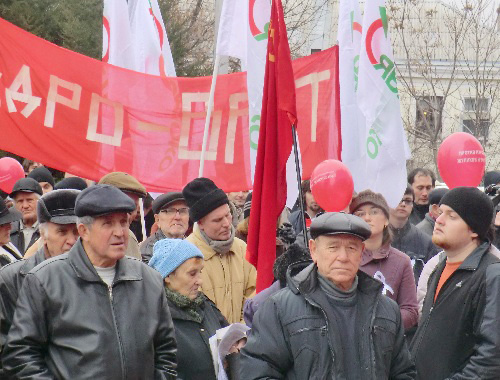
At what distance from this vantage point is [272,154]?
732 centimetres

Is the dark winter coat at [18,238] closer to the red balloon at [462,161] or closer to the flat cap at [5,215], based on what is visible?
the flat cap at [5,215]

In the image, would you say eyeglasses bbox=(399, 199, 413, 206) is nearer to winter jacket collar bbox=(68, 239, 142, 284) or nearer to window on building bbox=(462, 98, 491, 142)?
winter jacket collar bbox=(68, 239, 142, 284)

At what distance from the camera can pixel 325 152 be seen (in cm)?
873

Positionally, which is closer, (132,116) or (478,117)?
(132,116)

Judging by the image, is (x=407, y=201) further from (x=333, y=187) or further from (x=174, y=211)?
(x=333, y=187)

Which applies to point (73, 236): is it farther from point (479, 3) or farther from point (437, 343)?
point (479, 3)

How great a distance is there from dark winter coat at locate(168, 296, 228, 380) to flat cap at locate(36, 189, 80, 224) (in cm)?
78

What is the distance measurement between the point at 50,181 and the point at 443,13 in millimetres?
15018

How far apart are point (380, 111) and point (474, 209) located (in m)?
3.25

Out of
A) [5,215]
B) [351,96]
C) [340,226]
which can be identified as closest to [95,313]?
[340,226]

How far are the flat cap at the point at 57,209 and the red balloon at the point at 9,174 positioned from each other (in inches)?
180

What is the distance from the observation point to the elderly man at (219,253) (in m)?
7.02

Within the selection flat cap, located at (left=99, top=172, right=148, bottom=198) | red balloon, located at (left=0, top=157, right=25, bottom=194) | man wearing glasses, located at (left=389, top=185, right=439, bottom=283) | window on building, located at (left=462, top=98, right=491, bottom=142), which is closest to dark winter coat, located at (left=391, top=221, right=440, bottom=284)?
man wearing glasses, located at (left=389, top=185, right=439, bottom=283)

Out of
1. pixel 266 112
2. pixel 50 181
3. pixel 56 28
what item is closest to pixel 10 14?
pixel 56 28
